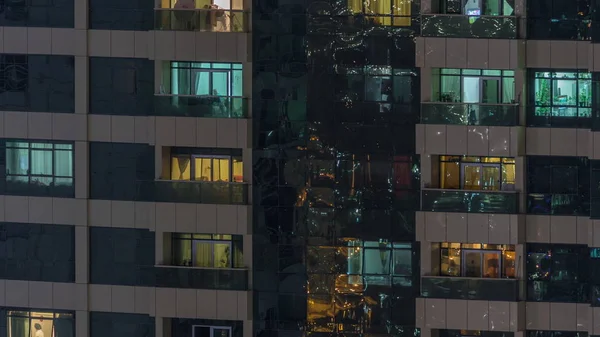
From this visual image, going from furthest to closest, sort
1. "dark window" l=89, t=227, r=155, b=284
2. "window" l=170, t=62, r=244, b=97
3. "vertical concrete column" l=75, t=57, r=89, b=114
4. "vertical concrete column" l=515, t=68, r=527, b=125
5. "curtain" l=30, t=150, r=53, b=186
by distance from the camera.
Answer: "curtain" l=30, t=150, r=53, b=186 < "dark window" l=89, t=227, r=155, b=284 < "vertical concrete column" l=75, t=57, r=89, b=114 < "window" l=170, t=62, r=244, b=97 < "vertical concrete column" l=515, t=68, r=527, b=125

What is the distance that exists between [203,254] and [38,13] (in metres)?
6.70

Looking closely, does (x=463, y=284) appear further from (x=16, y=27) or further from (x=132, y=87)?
(x=16, y=27)

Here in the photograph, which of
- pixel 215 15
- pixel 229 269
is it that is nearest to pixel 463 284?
pixel 229 269

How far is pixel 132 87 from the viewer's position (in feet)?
142

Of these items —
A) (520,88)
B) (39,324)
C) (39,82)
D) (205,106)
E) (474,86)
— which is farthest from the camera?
(39,324)

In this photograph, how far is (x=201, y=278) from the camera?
141 feet

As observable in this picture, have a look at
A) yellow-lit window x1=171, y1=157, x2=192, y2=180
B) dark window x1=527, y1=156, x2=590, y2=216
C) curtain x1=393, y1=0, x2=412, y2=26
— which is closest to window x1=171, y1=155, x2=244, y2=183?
yellow-lit window x1=171, y1=157, x2=192, y2=180

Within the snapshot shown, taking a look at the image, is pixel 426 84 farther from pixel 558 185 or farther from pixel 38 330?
pixel 38 330

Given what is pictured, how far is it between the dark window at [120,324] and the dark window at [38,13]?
673cm

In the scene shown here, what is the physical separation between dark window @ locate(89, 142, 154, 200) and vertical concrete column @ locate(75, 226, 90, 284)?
0.84 metres

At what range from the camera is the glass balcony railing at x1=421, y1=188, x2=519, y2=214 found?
4153 cm

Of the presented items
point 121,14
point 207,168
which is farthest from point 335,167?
point 121,14

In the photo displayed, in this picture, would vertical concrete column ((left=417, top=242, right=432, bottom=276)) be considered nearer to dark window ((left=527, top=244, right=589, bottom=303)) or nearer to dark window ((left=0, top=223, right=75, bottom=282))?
dark window ((left=527, top=244, right=589, bottom=303))

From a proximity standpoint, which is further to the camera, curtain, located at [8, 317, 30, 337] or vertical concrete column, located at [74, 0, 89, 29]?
curtain, located at [8, 317, 30, 337]
